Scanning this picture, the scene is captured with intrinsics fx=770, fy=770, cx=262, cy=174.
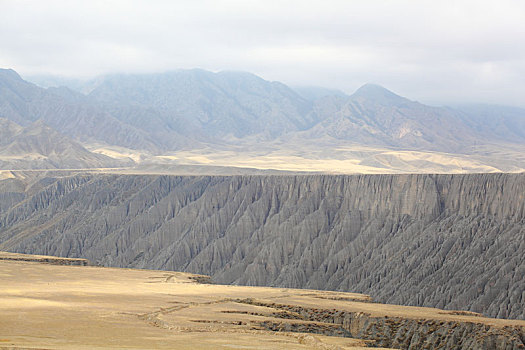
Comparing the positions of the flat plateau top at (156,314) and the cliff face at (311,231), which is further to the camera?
the cliff face at (311,231)

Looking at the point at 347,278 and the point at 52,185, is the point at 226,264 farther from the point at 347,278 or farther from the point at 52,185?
the point at 52,185

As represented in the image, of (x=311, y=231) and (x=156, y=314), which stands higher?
(x=156, y=314)

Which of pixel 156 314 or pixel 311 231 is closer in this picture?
pixel 156 314

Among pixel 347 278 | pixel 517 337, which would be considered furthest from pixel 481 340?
pixel 347 278

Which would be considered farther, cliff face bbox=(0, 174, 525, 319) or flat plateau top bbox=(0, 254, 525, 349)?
cliff face bbox=(0, 174, 525, 319)
